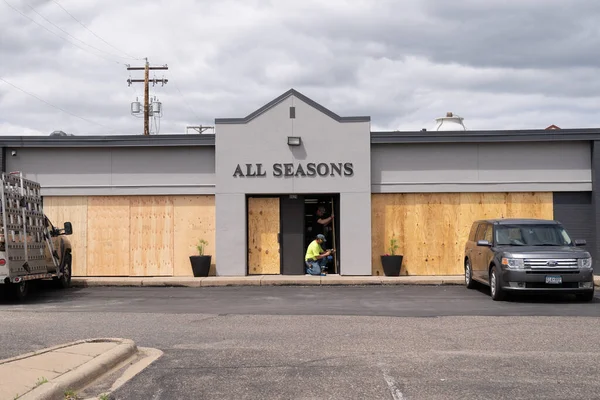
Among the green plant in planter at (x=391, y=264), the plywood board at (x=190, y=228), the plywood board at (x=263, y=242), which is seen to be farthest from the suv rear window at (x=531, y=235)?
the plywood board at (x=190, y=228)

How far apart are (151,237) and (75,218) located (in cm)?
254

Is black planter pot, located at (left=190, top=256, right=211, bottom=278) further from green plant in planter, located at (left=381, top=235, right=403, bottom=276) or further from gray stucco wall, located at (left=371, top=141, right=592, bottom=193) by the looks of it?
gray stucco wall, located at (left=371, top=141, right=592, bottom=193)

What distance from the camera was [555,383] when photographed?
24.0 ft

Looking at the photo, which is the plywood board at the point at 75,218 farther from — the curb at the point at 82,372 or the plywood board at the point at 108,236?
the curb at the point at 82,372

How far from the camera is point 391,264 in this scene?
20.8 m

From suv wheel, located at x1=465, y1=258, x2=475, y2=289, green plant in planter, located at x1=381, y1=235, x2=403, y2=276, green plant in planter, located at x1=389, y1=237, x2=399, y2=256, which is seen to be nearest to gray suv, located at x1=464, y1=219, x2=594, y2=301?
suv wheel, located at x1=465, y1=258, x2=475, y2=289

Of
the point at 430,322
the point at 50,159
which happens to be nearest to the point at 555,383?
the point at 430,322

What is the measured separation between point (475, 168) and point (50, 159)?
1351cm

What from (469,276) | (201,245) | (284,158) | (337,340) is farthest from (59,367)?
(284,158)

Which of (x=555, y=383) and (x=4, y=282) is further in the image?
(x=4, y=282)

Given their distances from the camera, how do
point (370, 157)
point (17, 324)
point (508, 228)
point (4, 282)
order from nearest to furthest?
point (17, 324) < point (4, 282) < point (508, 228) < point (370, 157)

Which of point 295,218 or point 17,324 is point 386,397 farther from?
point 295,218

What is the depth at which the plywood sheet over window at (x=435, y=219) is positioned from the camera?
2136 cm

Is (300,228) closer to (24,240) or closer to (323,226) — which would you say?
(323,226)
